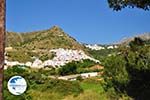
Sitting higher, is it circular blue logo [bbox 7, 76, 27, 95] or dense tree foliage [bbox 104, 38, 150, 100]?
dense tree foliage [bbox 104, 38, 150, 100]

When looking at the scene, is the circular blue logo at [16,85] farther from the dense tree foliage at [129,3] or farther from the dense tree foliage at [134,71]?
the dense tree foliage at [134,71]

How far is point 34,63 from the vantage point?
595 ft

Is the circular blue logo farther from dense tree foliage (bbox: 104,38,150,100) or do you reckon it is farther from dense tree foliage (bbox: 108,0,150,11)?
dense tree foliage (bbox: 104,38,150,100)

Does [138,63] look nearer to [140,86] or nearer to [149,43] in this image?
[149,43]

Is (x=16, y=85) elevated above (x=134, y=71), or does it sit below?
below

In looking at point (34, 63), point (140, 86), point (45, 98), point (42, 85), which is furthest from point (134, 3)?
point (34, 63)

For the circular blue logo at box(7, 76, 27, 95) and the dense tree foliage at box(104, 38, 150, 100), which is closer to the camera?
the circular blue logo at box(7, 76, 27, 95)

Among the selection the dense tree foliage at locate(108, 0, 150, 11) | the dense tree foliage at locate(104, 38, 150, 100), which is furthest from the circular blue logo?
the dense tree foliage at locate(104, 38, 150, 100)

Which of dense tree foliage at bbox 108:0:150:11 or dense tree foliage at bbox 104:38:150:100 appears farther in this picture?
dense tree foliage at bbox 104:38:150:100

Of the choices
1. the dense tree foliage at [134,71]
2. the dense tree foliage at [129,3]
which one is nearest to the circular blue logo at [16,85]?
the dense tree foliage at [129,3]

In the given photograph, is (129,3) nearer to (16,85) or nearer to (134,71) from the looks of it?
(16,85)

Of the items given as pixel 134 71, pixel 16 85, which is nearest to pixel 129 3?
pixel 16 85

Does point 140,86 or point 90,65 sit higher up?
point 90,65

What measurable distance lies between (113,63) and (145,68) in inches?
838
